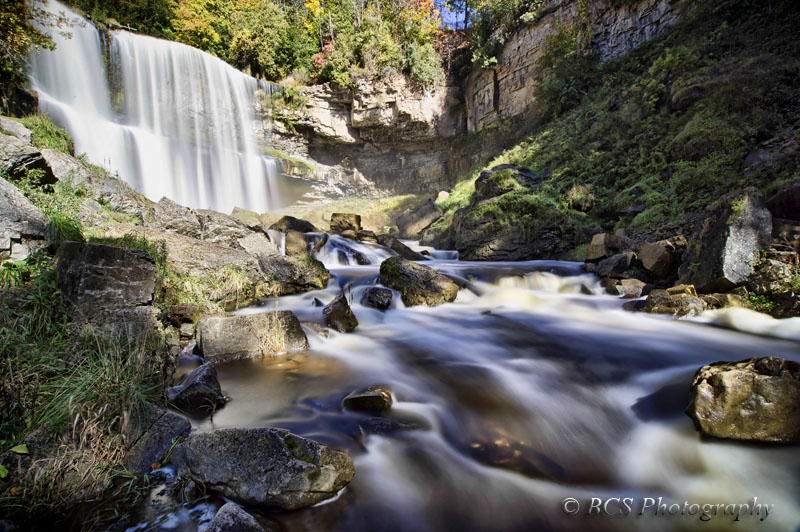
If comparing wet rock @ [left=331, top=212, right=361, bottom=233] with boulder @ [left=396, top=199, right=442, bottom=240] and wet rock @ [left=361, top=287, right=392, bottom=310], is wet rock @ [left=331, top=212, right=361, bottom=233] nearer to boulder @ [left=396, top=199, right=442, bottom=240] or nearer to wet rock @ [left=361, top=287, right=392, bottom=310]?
boulder @ [left=396, top=199, right=442, bottom=240]

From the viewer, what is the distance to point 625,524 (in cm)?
201

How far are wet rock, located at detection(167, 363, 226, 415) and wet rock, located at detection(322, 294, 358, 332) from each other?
2.35m

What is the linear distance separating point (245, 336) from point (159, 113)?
18909mm

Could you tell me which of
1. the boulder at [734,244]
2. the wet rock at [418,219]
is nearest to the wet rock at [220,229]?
the boulder at [734,244]

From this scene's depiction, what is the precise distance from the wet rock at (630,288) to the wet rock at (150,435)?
7.40m

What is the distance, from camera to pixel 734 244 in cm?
510

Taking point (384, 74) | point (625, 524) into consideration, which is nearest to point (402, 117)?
point (384, 74)

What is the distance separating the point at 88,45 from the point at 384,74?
1492cm

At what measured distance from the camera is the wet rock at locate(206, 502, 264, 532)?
5.41 feet

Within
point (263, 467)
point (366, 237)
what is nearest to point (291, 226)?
point (366, 237)

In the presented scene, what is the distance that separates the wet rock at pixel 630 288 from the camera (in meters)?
6.66

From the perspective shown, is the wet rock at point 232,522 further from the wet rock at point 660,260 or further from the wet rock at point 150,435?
the wet rock at point 660,260

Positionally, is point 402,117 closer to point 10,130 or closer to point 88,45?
point 88,45

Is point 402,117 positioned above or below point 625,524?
above
